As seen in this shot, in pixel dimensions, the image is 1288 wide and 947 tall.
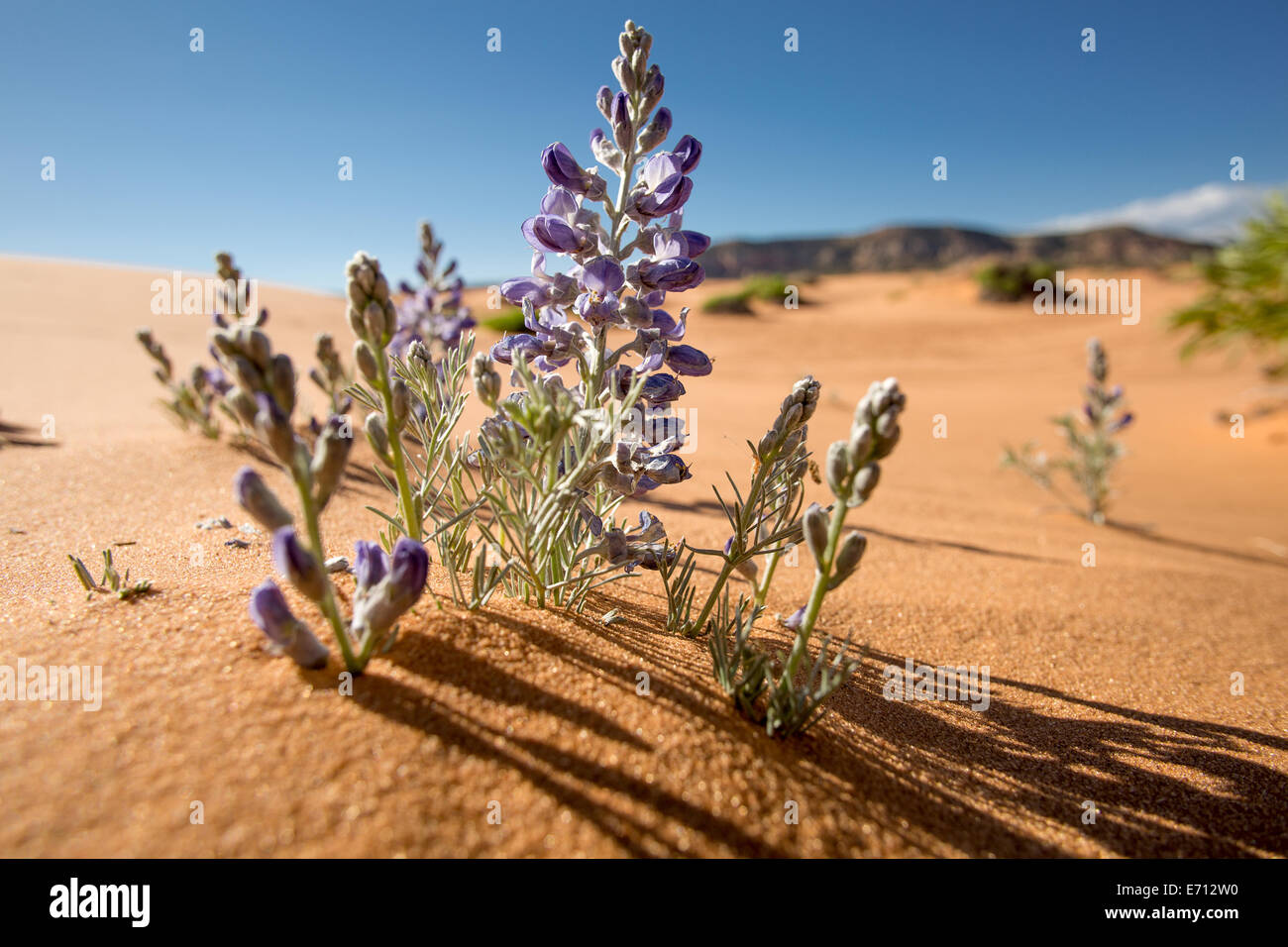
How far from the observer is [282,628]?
114cm

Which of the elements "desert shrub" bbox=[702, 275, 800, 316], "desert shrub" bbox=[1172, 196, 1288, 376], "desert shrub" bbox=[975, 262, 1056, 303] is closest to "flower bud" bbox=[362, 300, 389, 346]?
"desert shrub" bbox=[1172, 196, 1288, 376]

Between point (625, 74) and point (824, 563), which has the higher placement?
point (625, 74)

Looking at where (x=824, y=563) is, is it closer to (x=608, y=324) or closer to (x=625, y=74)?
(x=608, y=324)

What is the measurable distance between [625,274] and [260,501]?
3.21 ft

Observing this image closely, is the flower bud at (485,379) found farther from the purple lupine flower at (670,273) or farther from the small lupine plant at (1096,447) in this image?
the small lupine plant at (1096,447)

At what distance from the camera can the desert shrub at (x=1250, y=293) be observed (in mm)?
7449

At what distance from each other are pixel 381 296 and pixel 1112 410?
5.99 m

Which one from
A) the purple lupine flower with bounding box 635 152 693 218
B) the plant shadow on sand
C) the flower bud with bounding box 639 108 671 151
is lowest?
the plant shadow on sand

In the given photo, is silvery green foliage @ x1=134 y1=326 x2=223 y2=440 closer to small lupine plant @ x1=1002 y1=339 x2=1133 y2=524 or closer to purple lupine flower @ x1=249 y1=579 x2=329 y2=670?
purple lupine flower @ x1=249 y1=579 x2=329 y2=670

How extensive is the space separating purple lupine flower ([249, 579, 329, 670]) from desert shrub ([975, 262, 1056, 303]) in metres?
28.2

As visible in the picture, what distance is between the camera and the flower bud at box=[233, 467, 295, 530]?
1.06 m

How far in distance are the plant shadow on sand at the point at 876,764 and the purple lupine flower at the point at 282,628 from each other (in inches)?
4.4

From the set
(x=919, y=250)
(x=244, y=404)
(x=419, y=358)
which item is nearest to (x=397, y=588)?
(x=244, y=404)
